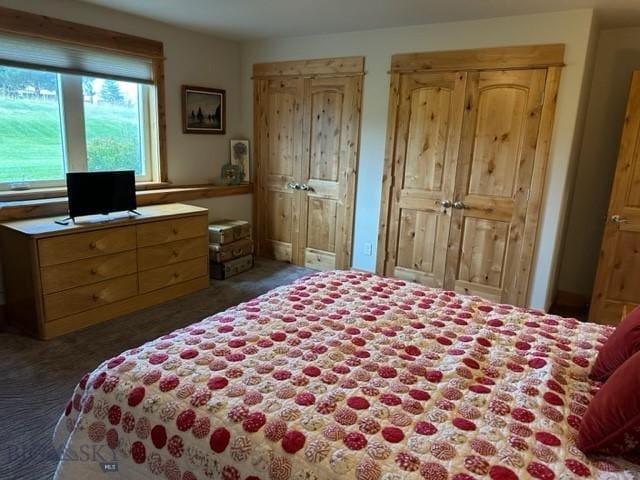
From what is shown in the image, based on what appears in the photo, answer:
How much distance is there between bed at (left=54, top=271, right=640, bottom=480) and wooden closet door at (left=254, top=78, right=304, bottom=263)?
9.55ft

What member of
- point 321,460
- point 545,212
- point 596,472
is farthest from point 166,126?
point 596,472

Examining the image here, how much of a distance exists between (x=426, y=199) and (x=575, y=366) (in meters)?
2.46

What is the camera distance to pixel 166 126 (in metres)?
4.30

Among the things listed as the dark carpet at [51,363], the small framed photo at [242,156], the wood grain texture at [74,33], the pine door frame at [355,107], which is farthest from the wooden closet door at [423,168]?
the wood grain texture at [74,33]

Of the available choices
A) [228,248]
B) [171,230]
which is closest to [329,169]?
[228,248]

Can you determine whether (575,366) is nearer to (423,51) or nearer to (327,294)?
(327,294)

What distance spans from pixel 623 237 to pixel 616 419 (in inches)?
111

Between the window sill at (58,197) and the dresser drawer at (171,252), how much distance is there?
21.7 inches

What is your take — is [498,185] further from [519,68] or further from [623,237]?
[623,237]

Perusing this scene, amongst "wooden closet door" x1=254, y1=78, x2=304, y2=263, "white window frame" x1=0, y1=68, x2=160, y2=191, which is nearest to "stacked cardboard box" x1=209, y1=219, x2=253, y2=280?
"wooden closet door" x1=254, y1=78, x2=304, y2=263

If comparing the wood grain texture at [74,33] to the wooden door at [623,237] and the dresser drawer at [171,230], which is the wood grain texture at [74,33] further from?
the wooden door at [623,237]

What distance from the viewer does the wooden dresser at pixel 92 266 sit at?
289cm

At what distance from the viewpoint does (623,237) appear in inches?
135

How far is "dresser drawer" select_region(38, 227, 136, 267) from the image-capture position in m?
2.87
